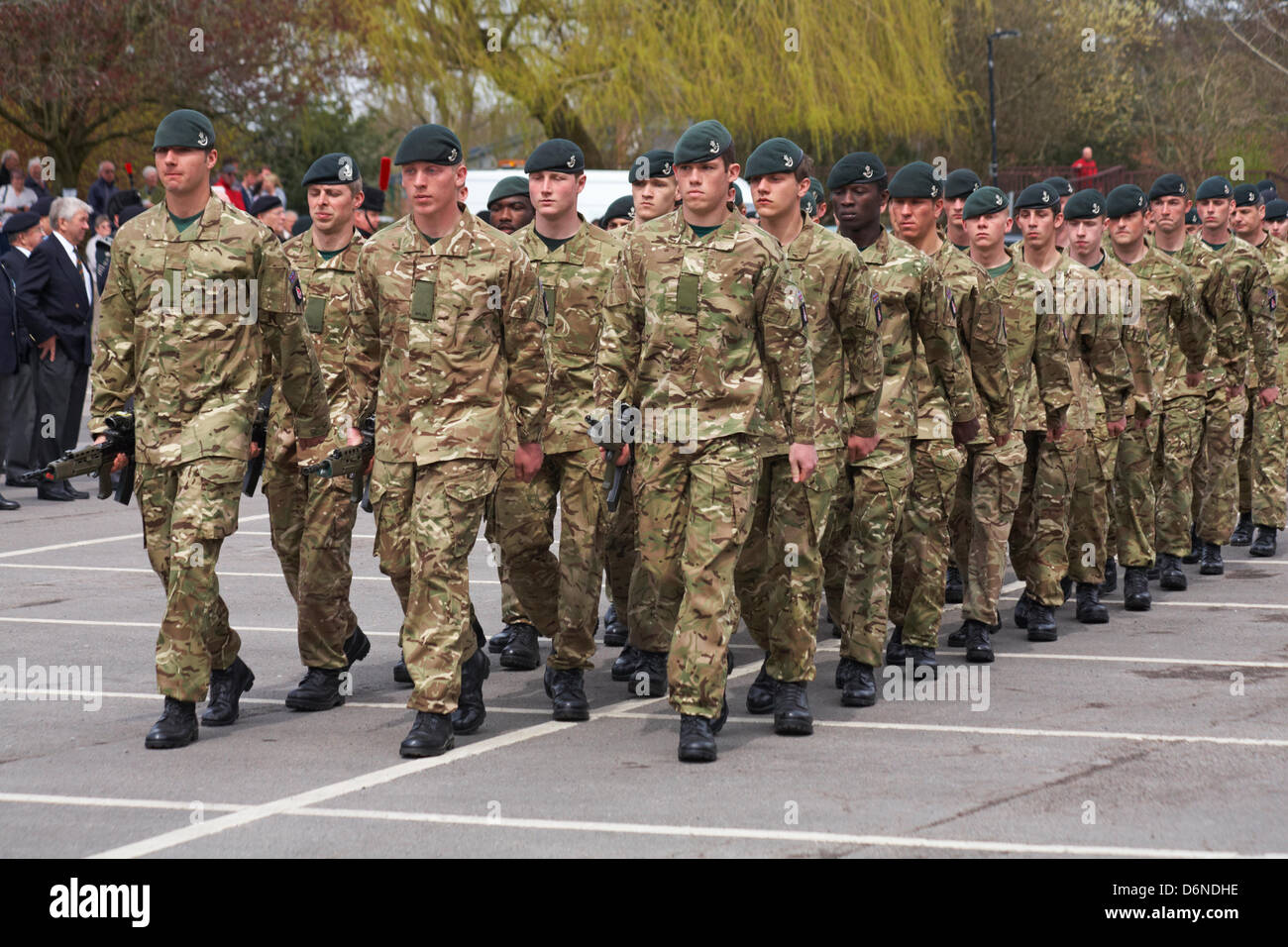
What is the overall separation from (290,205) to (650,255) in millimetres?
37313

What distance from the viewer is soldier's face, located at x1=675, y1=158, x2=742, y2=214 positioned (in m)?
7.17

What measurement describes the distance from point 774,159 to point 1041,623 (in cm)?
346

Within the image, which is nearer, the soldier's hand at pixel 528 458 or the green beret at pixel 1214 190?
the soldier's hand at pixel 528 458

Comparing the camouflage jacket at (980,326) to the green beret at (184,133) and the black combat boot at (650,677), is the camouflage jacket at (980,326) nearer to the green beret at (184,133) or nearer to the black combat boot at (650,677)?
the black combat boot at (650,677)

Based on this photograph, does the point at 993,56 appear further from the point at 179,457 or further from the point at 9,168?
the point at 179,457

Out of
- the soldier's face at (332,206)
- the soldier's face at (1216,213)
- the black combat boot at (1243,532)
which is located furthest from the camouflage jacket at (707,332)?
the black combat boot at (1243,532)

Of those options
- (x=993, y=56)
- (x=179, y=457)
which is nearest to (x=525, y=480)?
(x=179, y=457)

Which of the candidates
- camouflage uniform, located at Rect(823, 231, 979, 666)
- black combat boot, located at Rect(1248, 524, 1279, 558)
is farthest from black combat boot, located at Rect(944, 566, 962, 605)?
black combat boot, located at Rect(1248, 524, 1279, 558)

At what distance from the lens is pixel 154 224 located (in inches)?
296

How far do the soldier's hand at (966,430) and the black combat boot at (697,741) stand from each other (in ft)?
7.58

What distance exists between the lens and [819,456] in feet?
25.5

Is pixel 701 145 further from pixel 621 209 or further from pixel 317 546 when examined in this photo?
pixel 621 209

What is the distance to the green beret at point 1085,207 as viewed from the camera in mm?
10664

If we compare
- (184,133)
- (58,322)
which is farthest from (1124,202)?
(58,322)
